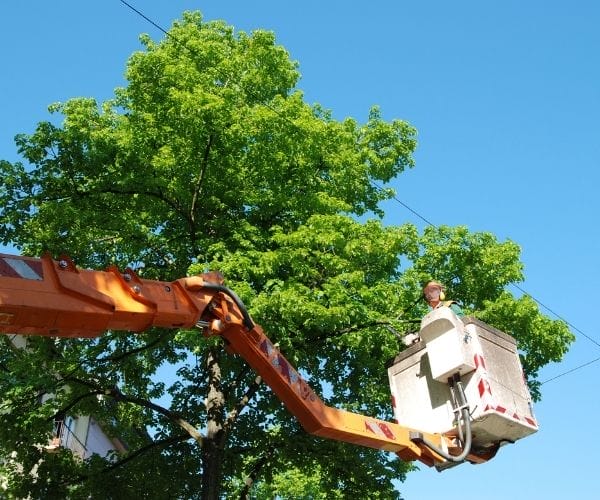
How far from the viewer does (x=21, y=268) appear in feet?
17.9

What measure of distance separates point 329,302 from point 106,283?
5747mm

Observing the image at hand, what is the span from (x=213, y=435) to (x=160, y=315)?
746cm

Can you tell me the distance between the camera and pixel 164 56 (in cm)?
1413

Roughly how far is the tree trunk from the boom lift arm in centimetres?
600

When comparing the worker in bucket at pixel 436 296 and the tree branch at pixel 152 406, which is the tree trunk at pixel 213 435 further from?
the worker in bucket at pixel 436 296

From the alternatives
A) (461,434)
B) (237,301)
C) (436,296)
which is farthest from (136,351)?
(461,434)

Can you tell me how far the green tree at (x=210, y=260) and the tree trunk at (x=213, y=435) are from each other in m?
0.03

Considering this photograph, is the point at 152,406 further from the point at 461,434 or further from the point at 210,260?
the point at 461,434

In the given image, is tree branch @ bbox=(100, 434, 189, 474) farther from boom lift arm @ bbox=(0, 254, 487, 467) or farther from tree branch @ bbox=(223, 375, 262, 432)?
boom lift arm @ bbox=(0, 254, 487, 467)

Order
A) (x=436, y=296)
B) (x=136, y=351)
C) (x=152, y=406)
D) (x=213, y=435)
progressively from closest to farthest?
(x=436, y=296)
(x=136, y=351)
(x=213, y=435)
(x=152, y=406)

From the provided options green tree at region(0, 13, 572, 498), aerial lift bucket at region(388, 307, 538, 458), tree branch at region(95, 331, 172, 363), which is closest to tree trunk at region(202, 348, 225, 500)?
green tree at region(0, 13, 572, 498)

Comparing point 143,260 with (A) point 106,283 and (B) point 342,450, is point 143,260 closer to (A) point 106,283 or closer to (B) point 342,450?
(B) point 342,450

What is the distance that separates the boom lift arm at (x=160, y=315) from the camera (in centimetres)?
536

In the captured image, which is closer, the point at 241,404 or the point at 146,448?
the point at 241,404
